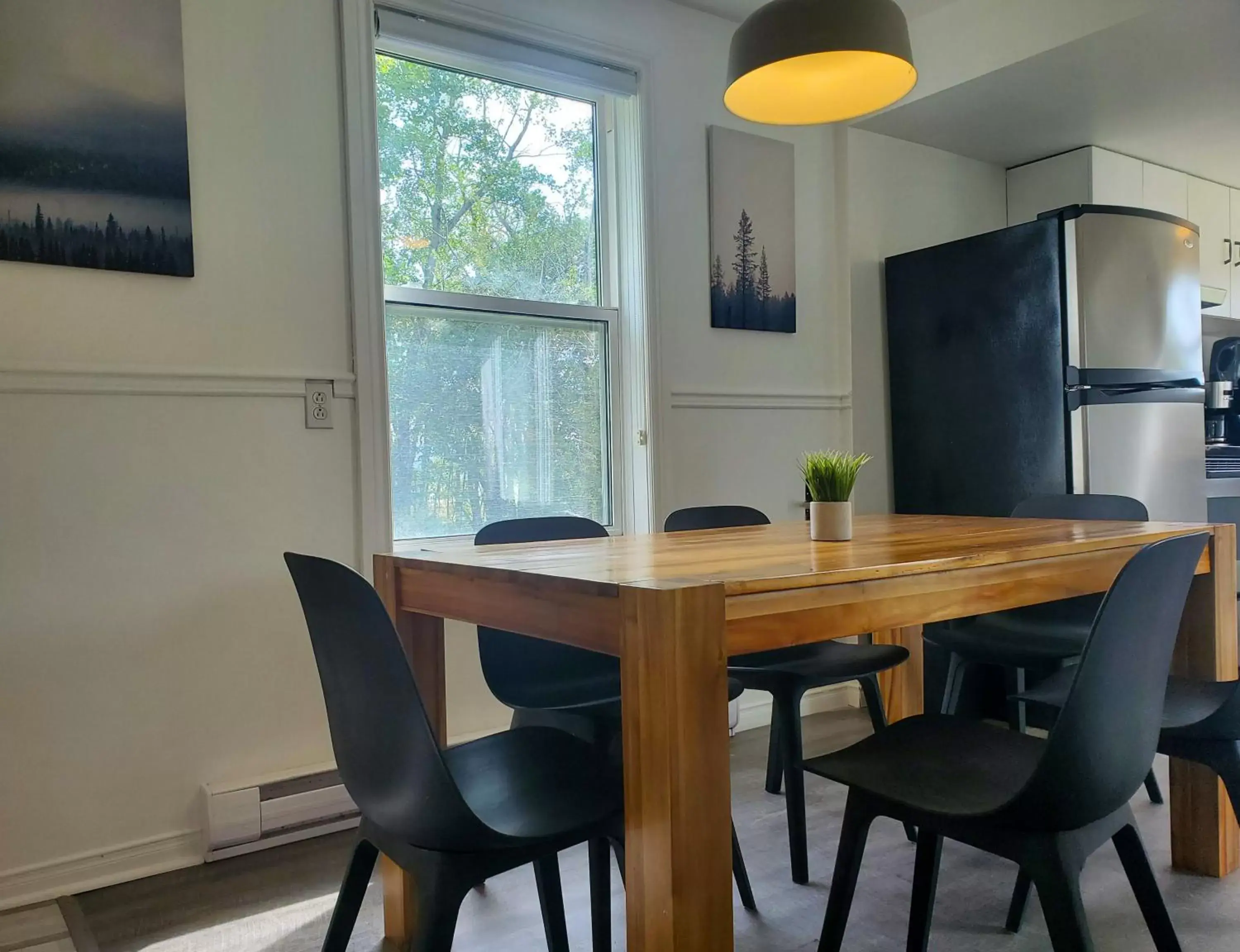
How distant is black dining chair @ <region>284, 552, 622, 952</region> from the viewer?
104 centimetres

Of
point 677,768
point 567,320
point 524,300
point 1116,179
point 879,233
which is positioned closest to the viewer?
point 677,768

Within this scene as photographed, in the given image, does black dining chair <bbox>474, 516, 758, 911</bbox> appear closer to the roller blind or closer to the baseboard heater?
the baseboard heater

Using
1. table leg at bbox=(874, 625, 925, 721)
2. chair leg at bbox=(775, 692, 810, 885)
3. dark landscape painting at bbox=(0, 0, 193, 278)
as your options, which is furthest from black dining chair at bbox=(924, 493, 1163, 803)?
dark landscape painting at bbox=(0, 0, 193, 278)

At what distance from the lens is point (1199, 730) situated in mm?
1563

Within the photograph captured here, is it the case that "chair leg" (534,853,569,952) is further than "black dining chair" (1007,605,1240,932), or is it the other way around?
"black dining chair" (1007,605,1240,932)

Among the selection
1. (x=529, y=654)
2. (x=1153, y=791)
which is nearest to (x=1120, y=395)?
(x=1153, y=791)

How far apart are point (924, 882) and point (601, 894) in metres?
0.51

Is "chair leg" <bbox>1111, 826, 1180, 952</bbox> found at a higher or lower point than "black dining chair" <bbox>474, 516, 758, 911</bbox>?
lower

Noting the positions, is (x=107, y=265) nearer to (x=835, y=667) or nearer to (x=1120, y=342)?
(x=835, y=667)

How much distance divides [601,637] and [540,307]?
6.19ft

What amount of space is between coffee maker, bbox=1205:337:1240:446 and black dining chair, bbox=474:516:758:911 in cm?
393

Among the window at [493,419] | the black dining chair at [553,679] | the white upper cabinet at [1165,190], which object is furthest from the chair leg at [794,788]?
the white upper cabinet at [1165,190]

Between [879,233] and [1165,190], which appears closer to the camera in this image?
[879,233]

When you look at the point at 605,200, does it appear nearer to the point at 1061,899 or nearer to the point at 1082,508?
the point at 1082,508
